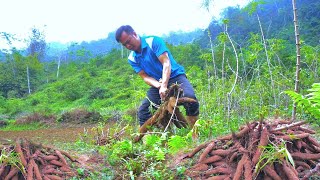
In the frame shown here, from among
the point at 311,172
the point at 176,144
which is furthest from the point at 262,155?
the point at 176,144

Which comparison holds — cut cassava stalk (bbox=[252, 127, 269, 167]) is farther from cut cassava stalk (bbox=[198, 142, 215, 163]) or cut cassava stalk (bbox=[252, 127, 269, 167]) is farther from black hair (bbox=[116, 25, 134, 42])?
black hair (bbox=[116, 25, 134, 42])

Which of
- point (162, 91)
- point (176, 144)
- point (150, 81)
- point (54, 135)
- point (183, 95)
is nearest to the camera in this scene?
point (176, 144)

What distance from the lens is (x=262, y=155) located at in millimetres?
2387

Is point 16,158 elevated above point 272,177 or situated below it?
above

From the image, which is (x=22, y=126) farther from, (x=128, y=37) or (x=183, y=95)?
(x=183, y=95)

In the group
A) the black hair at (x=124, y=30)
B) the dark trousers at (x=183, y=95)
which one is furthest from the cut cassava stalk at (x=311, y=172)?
the black hair at (x=124, y=30)

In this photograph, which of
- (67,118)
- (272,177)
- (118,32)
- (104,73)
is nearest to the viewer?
(272,177)

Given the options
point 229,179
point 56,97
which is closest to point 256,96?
point 229,179

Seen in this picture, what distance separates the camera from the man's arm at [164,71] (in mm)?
4512

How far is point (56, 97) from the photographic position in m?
30.9

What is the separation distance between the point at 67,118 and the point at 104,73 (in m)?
17.9

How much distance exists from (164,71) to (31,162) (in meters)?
2.19

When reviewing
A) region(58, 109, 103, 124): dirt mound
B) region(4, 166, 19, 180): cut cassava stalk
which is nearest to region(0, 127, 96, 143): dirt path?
region(58, 109, 103, 124): dirt mound

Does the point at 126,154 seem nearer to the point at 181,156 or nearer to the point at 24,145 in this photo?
the point at 181,156
